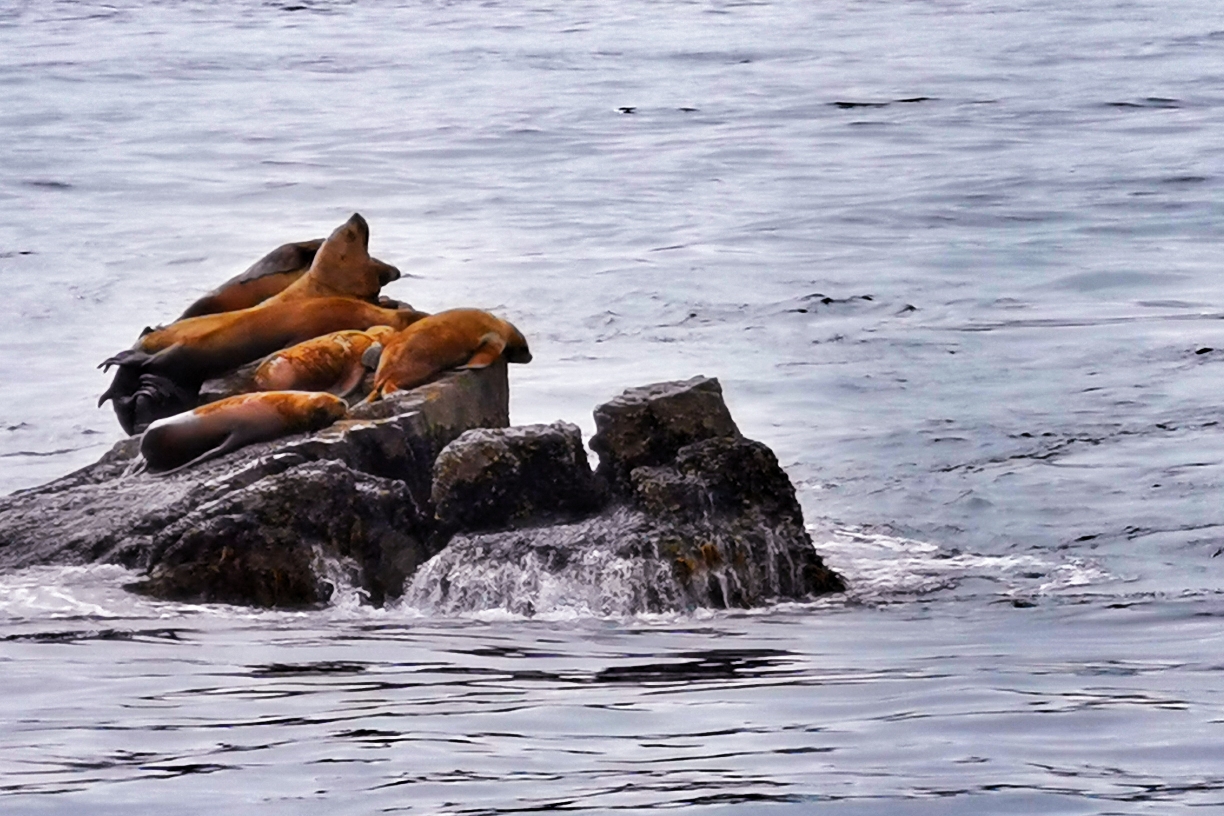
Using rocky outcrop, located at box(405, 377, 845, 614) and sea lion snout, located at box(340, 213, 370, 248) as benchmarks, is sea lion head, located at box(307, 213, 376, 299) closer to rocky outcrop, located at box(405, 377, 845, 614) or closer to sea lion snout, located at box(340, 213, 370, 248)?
sea lion snout, located at box(340, 213, 370, 248)

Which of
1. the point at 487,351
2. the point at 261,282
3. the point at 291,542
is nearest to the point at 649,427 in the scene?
the point at 487,351

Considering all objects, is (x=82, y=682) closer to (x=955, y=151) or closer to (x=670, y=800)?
(x=670, y=800)

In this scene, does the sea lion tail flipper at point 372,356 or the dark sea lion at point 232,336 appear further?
the dark sea lion at point 232,336

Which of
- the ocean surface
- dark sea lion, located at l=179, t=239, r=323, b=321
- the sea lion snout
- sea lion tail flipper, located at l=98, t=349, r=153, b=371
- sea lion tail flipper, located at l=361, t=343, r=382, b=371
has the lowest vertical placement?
the ocean surface

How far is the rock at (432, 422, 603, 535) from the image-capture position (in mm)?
9188

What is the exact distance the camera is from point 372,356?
10.6 metres

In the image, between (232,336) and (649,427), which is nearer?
(649,427)

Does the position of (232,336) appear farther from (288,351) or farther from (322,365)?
(322,365)

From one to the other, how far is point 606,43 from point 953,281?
22324 millimetres

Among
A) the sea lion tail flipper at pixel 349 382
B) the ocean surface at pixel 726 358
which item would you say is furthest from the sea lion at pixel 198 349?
the ocean surface at pixel 726 358

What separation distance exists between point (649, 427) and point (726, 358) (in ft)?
22.9

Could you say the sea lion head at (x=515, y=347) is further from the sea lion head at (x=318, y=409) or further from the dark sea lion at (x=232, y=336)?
the sea lion head at (x=318, y=409)

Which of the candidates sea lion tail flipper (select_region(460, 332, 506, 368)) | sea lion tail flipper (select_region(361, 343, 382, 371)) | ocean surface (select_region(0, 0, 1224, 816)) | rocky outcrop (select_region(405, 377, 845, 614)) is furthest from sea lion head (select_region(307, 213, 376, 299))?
rocky outcrop (select_region(405, 377, 845, 614))

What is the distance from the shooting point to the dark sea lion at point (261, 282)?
11.8m
